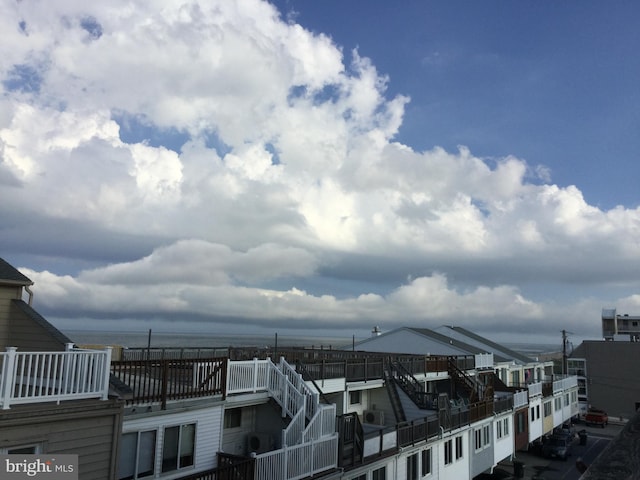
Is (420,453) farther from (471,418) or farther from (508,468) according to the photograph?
(508,468)

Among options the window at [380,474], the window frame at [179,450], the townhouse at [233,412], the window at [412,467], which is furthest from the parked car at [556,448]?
the window frame at [179,450]

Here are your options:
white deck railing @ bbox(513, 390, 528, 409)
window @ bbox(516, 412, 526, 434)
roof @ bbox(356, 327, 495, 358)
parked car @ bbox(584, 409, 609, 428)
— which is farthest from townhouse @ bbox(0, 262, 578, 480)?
parked car @ bbox(584, 409, 609, 428)

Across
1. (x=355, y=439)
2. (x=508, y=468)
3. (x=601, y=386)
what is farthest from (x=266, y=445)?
(x=601, y=386)

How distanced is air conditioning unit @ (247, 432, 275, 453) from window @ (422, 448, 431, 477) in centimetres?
946

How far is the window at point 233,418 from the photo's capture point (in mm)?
16984

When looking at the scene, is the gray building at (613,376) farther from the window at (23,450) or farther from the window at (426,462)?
the window at (23,450)

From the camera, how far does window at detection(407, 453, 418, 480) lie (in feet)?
72.1

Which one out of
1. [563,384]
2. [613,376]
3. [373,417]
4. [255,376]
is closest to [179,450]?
[255,376]

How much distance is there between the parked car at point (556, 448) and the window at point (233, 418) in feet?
115

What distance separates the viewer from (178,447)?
44.4 feet

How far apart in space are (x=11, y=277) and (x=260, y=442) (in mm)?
9403

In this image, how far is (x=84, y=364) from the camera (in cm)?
1011

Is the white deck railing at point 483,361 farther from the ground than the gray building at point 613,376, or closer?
farther from the ground

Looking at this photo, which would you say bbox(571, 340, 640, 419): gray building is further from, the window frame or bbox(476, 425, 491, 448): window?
the window frame
